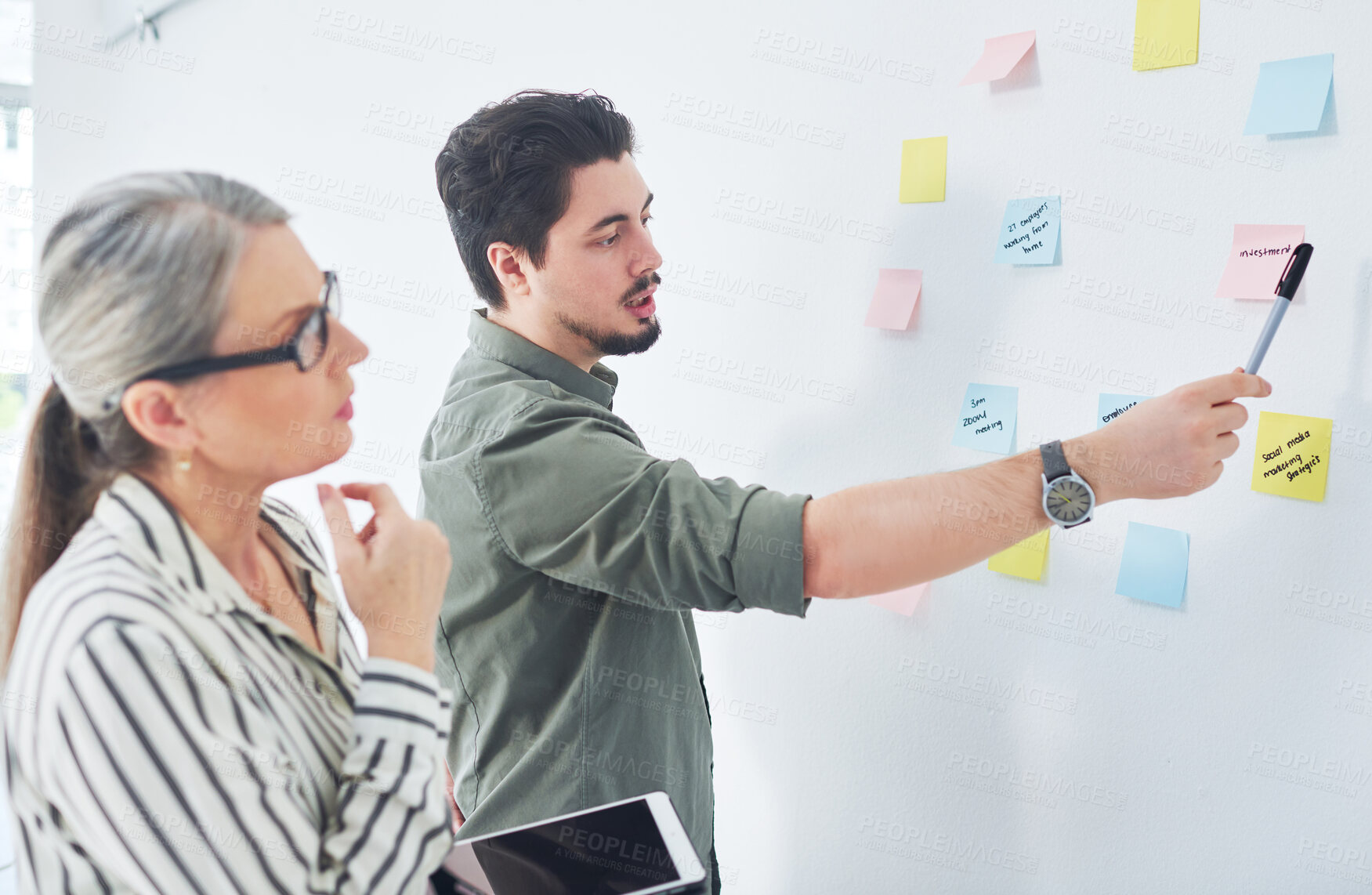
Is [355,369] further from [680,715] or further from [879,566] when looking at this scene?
[879,566]

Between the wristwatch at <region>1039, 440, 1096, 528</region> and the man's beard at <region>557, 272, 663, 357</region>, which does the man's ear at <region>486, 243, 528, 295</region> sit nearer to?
the man's beard at <region>557, 272, 663, 357</region>

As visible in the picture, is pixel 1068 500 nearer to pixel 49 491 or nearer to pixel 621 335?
pixel 621 335

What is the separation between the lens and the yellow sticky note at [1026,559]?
3.52 feet

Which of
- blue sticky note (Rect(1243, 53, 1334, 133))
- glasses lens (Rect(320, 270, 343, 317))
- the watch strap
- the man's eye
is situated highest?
blue sticky note (Rect(1243, 53, 1334, 133))

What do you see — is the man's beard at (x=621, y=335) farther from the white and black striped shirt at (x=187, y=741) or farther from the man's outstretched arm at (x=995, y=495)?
the white and black striped shirt at (x=187, y=741)

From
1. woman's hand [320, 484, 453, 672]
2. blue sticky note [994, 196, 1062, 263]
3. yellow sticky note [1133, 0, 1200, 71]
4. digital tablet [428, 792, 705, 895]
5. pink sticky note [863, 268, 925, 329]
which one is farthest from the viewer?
pink sticky note [863, 268, 925, 329]

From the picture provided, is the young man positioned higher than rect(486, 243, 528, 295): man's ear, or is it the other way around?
rect(486, 243, 528, 295): man's ear

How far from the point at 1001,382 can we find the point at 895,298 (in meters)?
0.17

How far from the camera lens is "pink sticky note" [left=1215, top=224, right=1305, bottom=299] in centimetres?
89

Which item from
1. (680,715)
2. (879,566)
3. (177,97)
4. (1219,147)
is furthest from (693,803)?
(177,97)

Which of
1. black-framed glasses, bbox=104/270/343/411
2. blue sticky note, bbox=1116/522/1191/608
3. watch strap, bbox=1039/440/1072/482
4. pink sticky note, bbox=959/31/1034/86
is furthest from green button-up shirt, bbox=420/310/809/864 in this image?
pink sticky note, bbox=959/31/1034/86

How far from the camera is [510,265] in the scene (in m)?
1.12

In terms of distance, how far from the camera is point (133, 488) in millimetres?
557

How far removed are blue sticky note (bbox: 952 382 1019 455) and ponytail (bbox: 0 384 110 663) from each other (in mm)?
886
